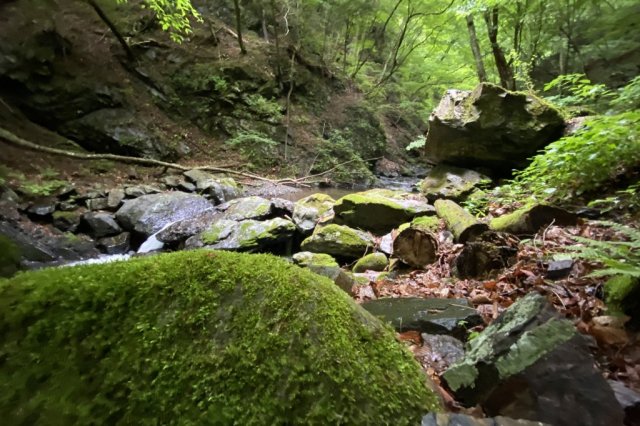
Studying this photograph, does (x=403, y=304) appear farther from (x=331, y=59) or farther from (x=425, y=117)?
(x=425, y=117)

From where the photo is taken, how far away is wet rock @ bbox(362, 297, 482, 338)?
2.49 meters

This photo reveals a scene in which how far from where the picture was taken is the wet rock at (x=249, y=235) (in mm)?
6555

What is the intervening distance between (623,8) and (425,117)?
1456 centimetres

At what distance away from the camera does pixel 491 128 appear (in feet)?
24.1

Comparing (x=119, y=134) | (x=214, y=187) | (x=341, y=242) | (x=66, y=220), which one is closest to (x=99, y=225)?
(x=66, y=220)

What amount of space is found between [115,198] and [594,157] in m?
9.51

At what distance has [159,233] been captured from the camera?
761 cm

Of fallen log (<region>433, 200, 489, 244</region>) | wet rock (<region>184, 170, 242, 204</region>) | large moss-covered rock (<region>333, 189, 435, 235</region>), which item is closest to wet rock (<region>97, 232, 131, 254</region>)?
wet rock (<region>184, 170, 242, 204</region>)

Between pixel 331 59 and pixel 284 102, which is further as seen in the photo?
pixel 331 59

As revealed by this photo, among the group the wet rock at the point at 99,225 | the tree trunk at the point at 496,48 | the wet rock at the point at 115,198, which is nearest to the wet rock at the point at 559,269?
the wet rock at the point at 99,225

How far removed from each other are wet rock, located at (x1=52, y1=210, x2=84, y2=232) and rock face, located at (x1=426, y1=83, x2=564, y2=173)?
27.4ft

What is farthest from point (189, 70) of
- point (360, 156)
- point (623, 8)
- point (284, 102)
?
point (623, 8)

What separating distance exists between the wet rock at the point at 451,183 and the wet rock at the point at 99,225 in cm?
704

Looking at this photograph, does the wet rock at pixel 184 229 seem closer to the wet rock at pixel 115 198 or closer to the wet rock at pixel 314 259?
the wet rock at pixel 115 198
